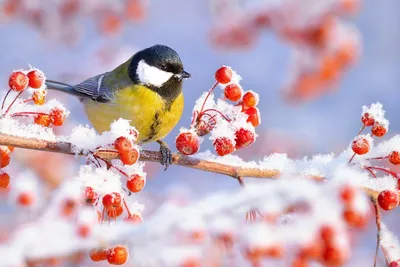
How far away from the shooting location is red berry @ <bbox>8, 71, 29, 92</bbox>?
1.16 m

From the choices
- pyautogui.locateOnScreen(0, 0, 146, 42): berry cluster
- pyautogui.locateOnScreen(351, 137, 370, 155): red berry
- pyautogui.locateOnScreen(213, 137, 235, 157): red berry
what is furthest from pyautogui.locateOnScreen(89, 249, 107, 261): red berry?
pyautogui.locateOnScreen(0, 0, 146, 42): berry cluster

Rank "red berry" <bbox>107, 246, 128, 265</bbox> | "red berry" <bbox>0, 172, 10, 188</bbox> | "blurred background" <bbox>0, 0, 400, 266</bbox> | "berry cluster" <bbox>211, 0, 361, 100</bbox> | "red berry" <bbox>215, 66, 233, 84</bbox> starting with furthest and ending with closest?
"blurred background" <bbox>0, 0, 400, 266</bbox> → "berry cluster" <bbox>211, 0, 361, 100</bbox> → "red berry" <bbox>215, 66, 233, 84</bbox> → "red berry" <bbox>0, 172, 10, 188</bbox> → "red berry" <bbox>107, 246, 128, 265</bbox>

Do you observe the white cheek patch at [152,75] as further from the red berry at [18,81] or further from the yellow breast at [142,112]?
the red berry at [18,81]

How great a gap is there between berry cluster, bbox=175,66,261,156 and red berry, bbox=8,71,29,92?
0.30 m

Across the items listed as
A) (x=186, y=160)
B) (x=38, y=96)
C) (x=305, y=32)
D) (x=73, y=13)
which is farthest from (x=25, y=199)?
(x=73, y=13)

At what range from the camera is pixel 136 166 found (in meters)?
1.23

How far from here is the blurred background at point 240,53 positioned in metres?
3.40

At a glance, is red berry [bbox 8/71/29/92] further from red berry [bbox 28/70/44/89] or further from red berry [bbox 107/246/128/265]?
red berry [bbox 107/246/128/265]

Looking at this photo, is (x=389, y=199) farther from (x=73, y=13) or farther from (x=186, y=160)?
(x=73, y=13)

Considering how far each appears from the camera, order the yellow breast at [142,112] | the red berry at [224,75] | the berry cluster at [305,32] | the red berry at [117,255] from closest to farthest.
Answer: the red berry at [117,255] < the red berry at [224,75] < the yellow breast at [142,112] < the berry cluster at [305,32]

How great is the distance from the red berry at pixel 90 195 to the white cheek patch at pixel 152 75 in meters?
0.89

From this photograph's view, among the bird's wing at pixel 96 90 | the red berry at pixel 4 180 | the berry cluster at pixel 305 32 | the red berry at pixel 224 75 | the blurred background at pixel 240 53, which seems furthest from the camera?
the blurred background at pixel 240 53

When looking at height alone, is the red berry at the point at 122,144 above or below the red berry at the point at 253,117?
below

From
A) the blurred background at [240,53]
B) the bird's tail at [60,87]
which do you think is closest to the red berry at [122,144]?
the bird's tail at [60,87]
